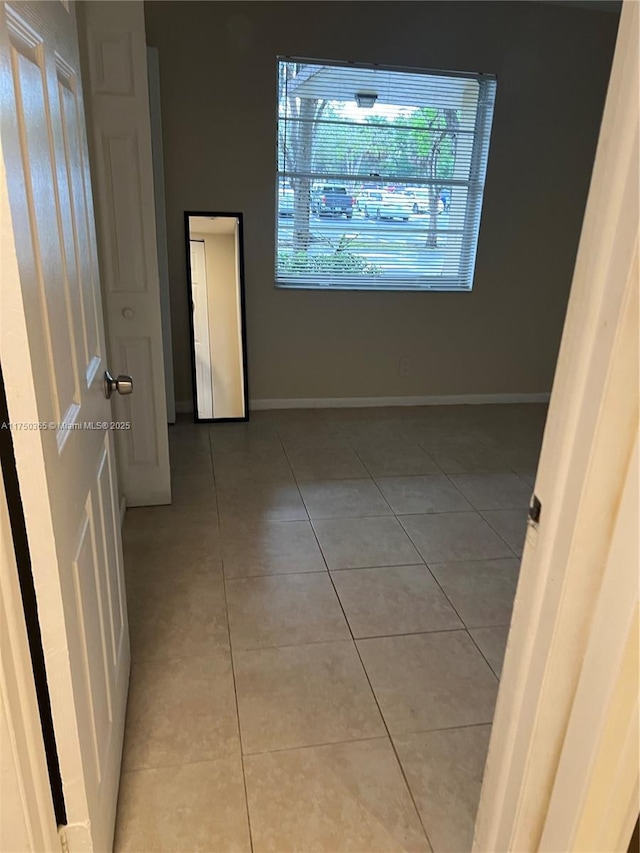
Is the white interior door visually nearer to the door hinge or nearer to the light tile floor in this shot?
the light tile floor

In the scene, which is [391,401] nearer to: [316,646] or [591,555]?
[316,646]

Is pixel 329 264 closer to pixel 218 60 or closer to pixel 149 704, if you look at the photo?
pixel 218 60

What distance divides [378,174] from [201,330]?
1.51 metres

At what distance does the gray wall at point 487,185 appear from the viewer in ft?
11.4

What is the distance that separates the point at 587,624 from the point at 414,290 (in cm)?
343

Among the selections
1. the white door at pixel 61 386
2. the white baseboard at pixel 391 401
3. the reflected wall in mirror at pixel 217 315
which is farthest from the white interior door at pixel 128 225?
the white baseboard at pixel 391 401

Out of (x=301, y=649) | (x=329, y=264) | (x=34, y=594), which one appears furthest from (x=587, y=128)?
(x=34, y=594)

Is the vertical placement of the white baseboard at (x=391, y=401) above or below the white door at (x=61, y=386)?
below

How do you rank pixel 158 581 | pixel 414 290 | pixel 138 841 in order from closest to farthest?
pixel 138 841 < pixel 158 581 < pixel 414 290

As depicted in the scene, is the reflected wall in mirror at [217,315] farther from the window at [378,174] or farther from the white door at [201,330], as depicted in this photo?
the window at [378,174]

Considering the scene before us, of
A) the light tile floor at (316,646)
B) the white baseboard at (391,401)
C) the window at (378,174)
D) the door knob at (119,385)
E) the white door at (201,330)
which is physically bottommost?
the light tile floor at (316,646)

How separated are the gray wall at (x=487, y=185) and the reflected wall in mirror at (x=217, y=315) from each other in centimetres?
8

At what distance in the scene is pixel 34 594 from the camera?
0.93 m

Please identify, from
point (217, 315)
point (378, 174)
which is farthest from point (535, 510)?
point (378, 174)
